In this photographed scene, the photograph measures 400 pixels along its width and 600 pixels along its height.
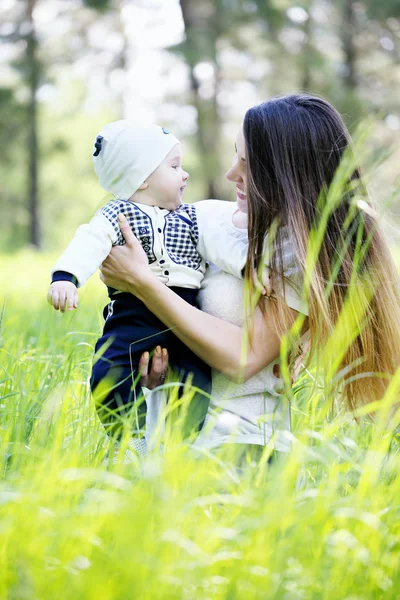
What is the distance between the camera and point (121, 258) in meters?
2.06

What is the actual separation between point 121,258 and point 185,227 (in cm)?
24

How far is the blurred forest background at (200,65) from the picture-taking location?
10609mm

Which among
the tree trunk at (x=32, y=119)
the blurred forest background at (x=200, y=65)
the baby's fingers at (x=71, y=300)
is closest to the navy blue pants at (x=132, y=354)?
the baby's fingers at (x=71, y=300)

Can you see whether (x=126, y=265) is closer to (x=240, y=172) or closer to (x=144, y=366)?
(x=144, y=366)

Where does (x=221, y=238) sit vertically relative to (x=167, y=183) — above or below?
below

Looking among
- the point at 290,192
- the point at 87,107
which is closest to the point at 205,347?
the point at 290,192

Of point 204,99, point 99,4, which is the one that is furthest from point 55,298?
point 204,99

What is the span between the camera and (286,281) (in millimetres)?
2012

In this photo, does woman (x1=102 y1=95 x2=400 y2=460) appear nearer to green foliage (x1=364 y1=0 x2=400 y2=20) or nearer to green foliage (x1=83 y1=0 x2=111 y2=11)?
green foliage (x1=83 y1=0 x2=111 y2=11)

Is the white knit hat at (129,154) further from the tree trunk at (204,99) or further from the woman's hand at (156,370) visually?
the tree trunk at (204,99)

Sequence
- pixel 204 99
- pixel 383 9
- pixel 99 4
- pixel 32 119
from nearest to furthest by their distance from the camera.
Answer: pixel 99 4
pixel 204 99
pixel 383 9
pixel 32 119

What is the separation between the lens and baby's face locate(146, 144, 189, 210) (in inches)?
86.6

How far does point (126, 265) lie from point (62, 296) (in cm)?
23

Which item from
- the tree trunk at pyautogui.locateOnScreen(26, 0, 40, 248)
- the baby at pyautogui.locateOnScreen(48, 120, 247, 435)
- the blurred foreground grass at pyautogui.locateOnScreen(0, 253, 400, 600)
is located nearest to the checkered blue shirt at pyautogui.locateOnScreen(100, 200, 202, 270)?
the baby at pyautogui.locateOnScreen(48, 120, 247, 435)
